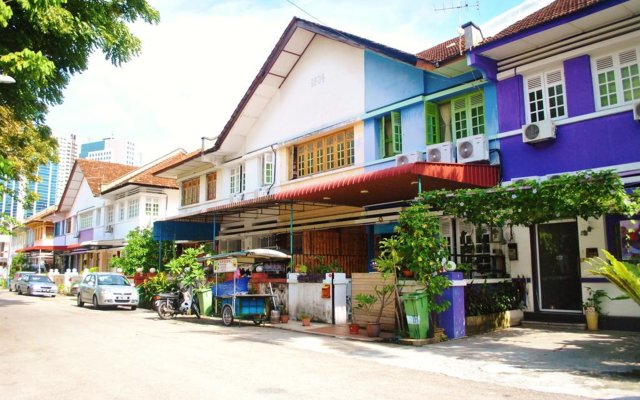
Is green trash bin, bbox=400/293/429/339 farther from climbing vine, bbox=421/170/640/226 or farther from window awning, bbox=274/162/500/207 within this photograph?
window awning, bbox=274/162/500/207

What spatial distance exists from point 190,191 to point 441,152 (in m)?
17.1

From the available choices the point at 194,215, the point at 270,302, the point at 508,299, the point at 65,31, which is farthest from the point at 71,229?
the point at 508,299

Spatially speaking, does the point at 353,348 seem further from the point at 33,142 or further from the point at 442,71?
the point at 33,142

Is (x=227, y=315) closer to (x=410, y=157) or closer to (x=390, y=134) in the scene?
(x=410, y=157)

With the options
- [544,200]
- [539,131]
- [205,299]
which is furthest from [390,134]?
[205,299]

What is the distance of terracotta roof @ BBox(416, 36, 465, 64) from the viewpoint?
1382 centimetres

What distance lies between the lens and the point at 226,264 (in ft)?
50.5

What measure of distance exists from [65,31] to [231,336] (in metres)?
7.73

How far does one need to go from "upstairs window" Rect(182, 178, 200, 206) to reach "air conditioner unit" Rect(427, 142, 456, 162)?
51.0 feet

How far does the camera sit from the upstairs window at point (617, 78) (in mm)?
11438

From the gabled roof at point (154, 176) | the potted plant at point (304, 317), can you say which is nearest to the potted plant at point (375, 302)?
the potted plant at point (304, 317)

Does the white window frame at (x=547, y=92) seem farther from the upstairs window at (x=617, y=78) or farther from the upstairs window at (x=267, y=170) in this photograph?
the upstairs window at (x=267, y=170)

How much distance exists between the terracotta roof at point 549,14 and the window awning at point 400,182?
3397 millimetres

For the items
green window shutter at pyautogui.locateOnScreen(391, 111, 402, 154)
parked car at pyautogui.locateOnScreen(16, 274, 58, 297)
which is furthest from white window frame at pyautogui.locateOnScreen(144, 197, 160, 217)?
green window shutter at pyautogui.locateOnScreen(391, 111, 402, 154)
